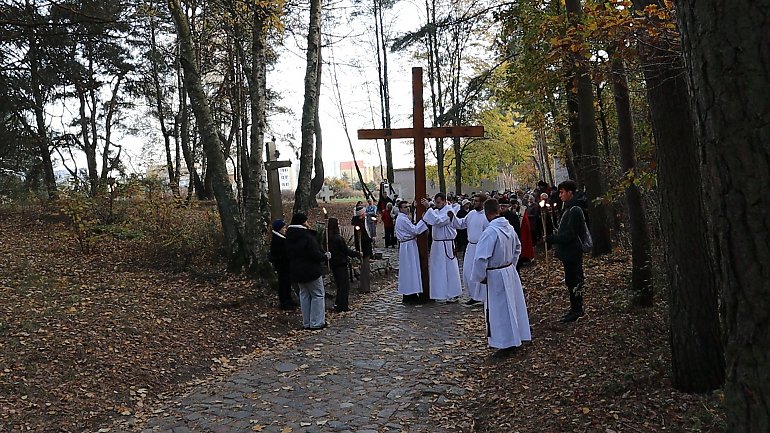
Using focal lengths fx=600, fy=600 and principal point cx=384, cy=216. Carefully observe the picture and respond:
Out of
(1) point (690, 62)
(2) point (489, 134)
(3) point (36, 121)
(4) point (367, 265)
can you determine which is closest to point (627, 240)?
(4) point (367, 265)

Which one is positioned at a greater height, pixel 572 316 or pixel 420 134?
pixel 420 134

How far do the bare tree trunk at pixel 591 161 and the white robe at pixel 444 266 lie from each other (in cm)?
280

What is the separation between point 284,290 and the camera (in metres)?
10.8

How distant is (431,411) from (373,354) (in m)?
2.19

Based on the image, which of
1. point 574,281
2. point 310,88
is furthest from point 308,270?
point 310,88

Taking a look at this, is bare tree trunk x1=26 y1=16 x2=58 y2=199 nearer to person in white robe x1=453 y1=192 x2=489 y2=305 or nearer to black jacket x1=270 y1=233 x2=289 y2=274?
black jacket x1=270 y1=233 x2=289 y2=274

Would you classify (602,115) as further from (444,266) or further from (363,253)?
(363,253)

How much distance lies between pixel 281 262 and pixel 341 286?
122 cm

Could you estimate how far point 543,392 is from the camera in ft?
18.6

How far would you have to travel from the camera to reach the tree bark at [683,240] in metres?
4.76

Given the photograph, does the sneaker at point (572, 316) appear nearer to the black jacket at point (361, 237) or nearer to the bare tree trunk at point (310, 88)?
the black jacket at point (361, 237)

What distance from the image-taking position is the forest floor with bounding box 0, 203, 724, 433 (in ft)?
16.8

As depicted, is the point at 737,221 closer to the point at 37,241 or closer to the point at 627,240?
the point at 627,240

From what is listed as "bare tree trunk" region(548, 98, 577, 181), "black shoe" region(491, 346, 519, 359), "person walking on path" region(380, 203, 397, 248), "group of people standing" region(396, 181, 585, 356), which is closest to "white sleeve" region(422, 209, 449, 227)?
"group of people standing" region(396, 181, 585, 356)
